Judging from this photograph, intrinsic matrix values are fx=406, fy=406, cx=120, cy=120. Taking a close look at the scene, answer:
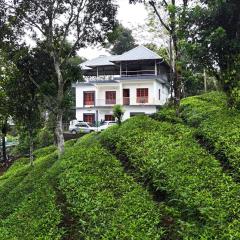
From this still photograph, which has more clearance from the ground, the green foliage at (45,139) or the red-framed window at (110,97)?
the red-framed window at (110,97)

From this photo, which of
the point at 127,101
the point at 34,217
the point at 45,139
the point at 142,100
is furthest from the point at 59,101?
the point at 127,101

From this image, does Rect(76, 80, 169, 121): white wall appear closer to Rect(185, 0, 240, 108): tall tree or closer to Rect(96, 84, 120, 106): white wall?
Rect(96, 84, 120, 106): white wall

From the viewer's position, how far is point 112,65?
41.8 metres

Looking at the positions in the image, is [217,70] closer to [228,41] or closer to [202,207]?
[228,41]

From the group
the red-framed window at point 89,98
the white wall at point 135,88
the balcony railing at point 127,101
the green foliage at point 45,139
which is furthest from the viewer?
the red-framed window at point 89,98

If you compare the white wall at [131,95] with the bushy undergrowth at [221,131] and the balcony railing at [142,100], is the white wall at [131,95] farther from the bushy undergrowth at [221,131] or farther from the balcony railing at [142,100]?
the bushy undergrowth at [221,131]

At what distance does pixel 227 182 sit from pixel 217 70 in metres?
7.52

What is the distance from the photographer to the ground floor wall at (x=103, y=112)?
131 ft

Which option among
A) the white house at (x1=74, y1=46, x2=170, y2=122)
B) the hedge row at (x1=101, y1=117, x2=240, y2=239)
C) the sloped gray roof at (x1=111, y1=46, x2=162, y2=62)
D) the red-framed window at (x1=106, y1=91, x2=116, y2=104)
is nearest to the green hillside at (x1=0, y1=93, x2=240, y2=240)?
the hedge row at (x1=101, y1=117, x2=240, y2=239)

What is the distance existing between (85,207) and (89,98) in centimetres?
3411

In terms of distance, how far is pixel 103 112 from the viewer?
4234cm

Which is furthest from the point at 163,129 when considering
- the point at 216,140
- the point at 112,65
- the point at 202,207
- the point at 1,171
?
the point at 112,65

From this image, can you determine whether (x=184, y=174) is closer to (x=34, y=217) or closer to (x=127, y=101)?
(x=34, y=217)

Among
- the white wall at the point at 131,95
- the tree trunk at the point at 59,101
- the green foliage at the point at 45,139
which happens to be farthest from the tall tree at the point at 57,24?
the white wall at the point at 131,95
